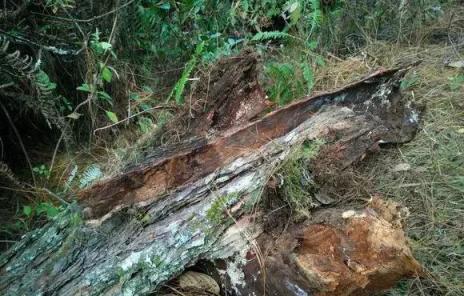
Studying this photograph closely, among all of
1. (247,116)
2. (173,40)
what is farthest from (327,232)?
(173,40)

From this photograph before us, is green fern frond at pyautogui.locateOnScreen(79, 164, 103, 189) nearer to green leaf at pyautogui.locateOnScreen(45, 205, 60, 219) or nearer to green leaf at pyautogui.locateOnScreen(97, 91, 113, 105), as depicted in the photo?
green leaf at pyautogui.locateOnScreen(45, 205, 60, 219)

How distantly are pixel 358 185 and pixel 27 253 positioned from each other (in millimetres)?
1617

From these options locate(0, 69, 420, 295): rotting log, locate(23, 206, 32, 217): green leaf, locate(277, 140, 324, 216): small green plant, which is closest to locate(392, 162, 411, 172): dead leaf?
locate(0, 69, 420, 295): rotting log

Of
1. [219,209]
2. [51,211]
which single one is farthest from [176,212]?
[51,211]

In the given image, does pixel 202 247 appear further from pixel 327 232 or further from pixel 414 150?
pixel 414 150

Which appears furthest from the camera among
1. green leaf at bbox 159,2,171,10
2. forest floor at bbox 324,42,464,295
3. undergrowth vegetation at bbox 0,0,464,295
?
green leaf at bbox 159,2,171,10

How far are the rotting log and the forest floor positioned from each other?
22 cm

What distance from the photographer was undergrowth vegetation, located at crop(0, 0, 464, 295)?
7.51ft

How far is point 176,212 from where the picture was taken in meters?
1.99

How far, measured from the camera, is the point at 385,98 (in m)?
2.51

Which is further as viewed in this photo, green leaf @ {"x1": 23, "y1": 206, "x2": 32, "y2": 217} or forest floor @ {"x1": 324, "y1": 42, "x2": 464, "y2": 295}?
green leaf @ {"x1": 23, "y1": 206, "x2": 32, "y2": 217}

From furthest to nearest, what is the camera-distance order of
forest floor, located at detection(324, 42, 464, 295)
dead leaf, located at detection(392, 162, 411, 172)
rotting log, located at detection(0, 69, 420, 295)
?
dead leaf, located at detection(392, 162, 411, 172) → forest floor, located at detection(324, 42, 464, 295) → rotting log, located at detection(0, 69, 420, 295)

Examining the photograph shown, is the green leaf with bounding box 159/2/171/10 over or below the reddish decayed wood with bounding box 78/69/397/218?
over

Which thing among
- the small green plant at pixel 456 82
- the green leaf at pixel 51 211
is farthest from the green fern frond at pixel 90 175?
the small green plant at pixel 456 82
